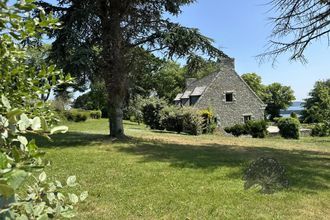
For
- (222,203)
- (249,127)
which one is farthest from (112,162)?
(249,127)

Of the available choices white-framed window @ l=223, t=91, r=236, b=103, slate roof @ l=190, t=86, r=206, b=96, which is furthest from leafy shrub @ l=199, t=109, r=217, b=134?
slate roof @ l=190, t=86, r=206, b=96

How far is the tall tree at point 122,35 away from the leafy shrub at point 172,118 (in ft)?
40.1

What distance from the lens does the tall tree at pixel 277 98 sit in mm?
75312

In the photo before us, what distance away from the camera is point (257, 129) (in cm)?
3347

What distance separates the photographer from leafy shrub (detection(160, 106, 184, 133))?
29.0 metres

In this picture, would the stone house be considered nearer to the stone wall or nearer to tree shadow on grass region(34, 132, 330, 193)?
the stone wall

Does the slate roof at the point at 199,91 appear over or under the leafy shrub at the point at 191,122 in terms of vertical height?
over

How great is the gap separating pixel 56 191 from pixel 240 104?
41759mm

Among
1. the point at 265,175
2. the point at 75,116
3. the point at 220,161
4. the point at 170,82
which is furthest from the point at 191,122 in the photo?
the point at 170,82

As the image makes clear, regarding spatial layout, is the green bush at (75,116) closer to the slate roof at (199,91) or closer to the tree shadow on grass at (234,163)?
the slate roof at (199,91)

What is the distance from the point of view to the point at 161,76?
2518 inches

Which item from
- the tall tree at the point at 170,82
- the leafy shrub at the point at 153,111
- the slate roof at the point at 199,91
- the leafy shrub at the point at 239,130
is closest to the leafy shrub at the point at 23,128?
the leafy shrub at the point at 153,111

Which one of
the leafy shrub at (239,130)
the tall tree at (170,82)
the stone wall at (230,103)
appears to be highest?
the tall tree at (170,82)

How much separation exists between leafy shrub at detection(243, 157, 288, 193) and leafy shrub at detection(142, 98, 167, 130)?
23.1 metres
